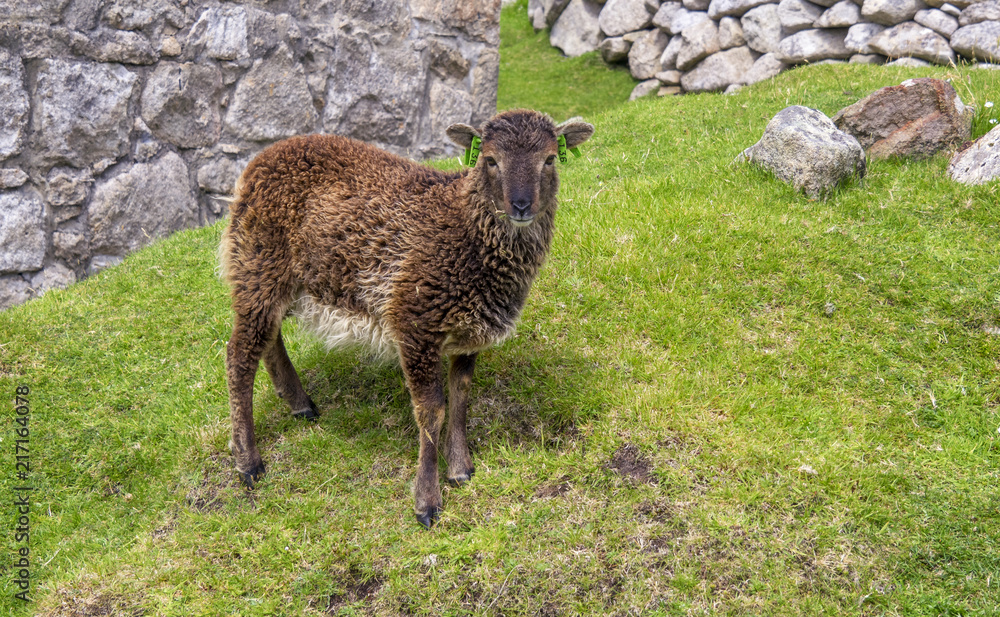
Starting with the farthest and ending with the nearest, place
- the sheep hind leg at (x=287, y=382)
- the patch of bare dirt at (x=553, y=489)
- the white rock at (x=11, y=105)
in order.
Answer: the white rock at (x=11, y=105), the sheep hind leg at (x=287, y=382), the patch of bare dirt at (x=553, y=489)

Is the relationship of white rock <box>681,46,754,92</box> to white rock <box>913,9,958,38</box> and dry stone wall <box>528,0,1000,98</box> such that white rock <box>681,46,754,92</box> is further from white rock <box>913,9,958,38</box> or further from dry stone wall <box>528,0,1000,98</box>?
white rock <box>913,9,958,38</box>

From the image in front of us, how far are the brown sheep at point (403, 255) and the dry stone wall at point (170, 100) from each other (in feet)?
11.4

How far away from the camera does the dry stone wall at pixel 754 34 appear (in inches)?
423

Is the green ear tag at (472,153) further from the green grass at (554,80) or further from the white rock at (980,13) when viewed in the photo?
the white rock at (980,13)

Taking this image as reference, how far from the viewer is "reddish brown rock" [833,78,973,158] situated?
7.07m

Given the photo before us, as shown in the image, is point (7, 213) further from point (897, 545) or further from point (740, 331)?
point (897, 545)

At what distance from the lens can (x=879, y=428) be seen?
4.73m

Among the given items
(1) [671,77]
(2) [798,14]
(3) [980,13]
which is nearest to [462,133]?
(3) [980,13]

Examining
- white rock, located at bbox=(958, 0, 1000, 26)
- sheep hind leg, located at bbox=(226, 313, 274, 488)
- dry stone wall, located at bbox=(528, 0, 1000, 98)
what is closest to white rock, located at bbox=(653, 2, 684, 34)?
dry stone wall, located at bbox=(528, 0, 1000, 98)

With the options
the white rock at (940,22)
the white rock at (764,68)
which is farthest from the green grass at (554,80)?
the white rock at (940,22)

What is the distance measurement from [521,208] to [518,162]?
12.9 inches

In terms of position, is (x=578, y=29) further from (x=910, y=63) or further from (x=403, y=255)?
(x=403, y=255)

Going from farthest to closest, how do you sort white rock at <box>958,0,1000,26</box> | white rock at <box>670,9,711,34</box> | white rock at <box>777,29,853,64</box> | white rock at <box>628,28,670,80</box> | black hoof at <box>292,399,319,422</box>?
1. white rock at <box>628,28,670,80</box>
2. white rock at <box>670,9,711,34</box>
3. white rock at <box>777,29,853,64</box>
4. white rock at <box>958,0,1000,26</box>
5. black hoof at <box>292,399,319,422</box>

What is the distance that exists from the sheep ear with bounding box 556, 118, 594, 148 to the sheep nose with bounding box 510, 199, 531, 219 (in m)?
0.66
